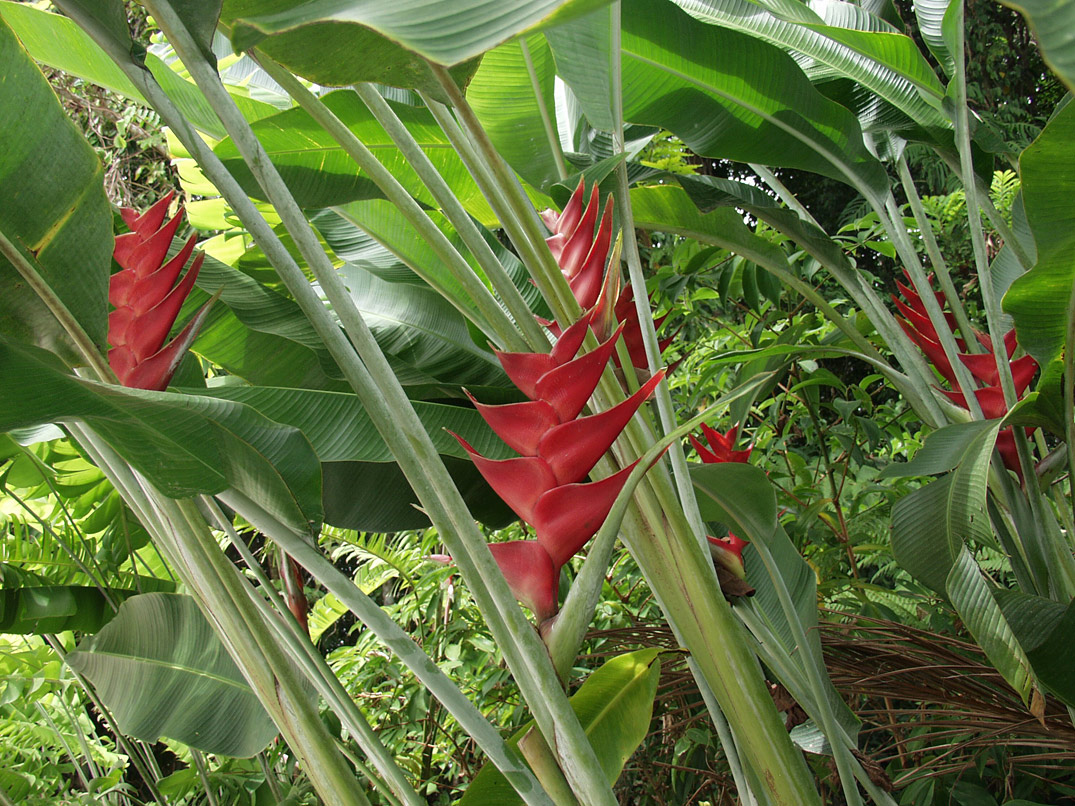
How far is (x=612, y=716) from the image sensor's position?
1.81ft

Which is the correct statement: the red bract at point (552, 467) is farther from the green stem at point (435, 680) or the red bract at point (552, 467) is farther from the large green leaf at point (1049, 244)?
the large green leaf at point (1049, 244)

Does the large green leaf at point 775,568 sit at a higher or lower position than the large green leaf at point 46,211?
lower

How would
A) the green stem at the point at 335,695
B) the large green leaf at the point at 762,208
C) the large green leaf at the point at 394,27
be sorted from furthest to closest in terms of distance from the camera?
the large green leaf at the point at 762,208 → the green stem at the point at 335,695 → the large green leaf at the point at 394,27

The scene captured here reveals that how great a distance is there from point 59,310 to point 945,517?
71cm

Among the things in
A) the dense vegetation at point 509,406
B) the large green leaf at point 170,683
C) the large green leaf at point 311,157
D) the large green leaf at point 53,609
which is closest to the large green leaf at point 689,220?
the dense vegetation at point 509,406

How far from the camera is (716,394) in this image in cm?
161

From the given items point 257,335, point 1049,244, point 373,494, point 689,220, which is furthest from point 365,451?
point 1049,244

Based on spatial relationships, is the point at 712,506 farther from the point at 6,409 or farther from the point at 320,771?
the point at 6,409

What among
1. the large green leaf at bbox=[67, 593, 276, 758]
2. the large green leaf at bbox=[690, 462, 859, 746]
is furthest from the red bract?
the large green leaf at bbox=[67, 593, 276, 758]

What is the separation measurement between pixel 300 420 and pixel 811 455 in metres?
1.55

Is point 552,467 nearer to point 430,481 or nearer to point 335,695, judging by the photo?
point 430,481

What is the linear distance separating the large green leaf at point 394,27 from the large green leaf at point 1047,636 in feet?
1.89

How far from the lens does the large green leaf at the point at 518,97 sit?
32.7 inches

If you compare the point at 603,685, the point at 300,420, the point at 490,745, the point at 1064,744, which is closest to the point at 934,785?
the point at 1064,744
